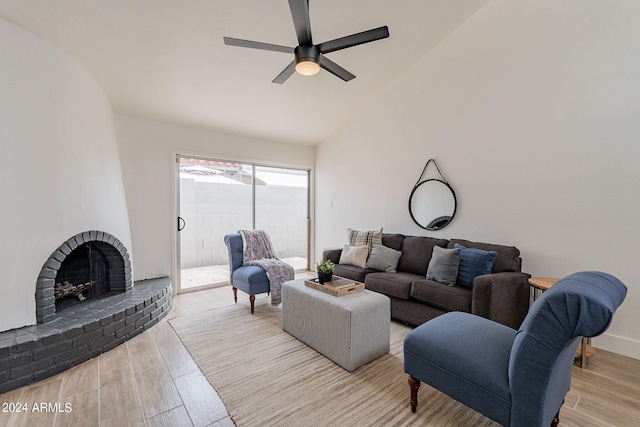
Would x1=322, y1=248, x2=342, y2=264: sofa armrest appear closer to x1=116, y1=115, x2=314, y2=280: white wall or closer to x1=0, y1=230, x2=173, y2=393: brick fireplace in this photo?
x1=0, y1=230, x2=173, y2=393: brick fireplace

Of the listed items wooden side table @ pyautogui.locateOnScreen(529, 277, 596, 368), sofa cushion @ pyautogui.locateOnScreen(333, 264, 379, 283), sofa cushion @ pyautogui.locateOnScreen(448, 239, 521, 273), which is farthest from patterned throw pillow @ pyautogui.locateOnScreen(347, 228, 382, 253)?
wooden side table @ pyautogui.locateOnScreen(529, 277, 596, 368)

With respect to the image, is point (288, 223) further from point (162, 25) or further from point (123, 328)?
point (162, 25)

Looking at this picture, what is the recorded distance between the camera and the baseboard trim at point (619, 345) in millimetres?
2332

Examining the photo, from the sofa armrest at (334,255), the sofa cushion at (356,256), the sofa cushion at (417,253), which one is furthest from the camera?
the sofa armrest at (334,255)

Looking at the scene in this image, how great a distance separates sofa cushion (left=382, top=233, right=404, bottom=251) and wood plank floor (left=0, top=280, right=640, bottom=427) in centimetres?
204

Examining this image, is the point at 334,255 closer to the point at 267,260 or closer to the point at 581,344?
the point at 267,260

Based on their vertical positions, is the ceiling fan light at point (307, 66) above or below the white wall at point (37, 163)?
above

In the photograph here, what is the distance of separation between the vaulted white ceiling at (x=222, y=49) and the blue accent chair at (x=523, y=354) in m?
2.94

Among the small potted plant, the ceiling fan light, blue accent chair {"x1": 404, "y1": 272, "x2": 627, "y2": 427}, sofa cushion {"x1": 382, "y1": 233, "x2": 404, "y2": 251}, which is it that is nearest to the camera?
blue accent chair {"x1": 404, "y1": 272, "x2": 627, "y2": 427}

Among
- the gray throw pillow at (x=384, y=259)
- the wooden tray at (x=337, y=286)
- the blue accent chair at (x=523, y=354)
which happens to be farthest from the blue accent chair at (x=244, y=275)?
the blue accent chair at (x=523, y=354)

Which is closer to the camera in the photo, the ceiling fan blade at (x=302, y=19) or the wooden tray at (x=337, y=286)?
the ceiling fan blade at (x=302, y=19)

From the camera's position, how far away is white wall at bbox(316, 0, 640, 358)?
7.81 feet

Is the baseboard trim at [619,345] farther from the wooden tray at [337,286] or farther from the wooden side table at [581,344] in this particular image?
the wooden tray at [337,286]

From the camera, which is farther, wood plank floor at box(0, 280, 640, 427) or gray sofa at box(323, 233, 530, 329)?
gray sofa at box(323, 233, 530, 329)
